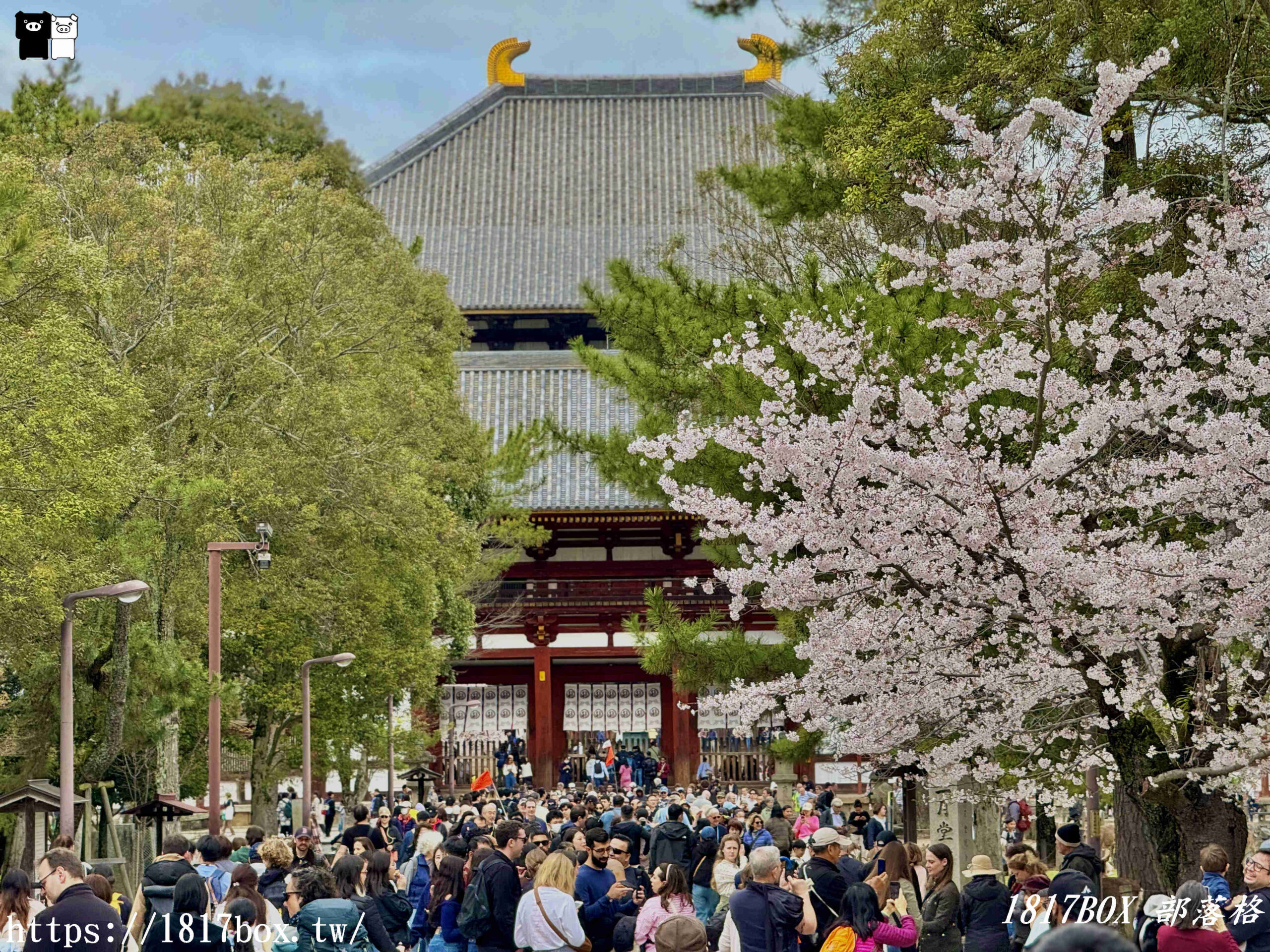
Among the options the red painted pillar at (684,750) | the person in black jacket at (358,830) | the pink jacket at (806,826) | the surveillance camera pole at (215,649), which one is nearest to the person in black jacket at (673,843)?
the person in black jacket at (358,830)

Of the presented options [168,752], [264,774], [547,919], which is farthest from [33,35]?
[264,774]

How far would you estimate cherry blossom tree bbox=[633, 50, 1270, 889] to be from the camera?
1052cm

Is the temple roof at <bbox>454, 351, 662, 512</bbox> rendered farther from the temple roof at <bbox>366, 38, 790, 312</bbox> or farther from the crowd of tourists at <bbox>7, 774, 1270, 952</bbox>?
the crowd of tourists at <bbox>7, 774, 1270, 952</bbox>

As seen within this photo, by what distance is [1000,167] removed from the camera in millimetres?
10242

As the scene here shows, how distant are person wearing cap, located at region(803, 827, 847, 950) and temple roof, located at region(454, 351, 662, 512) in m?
28.9

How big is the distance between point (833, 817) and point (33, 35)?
55.3ft

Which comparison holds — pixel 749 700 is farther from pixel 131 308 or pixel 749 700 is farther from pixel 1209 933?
pixel 131 308

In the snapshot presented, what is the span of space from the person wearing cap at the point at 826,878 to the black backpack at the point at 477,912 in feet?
6.40

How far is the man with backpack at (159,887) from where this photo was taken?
942 cm

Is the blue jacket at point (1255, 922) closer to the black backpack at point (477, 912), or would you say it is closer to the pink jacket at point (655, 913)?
the pink jacket at point (655, 913)

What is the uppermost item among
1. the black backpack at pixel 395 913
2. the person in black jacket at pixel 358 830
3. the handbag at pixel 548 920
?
the person in black jacket at pixel 358 830

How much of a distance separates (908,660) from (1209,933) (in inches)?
194

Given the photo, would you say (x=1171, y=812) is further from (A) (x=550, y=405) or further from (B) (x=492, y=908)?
(A) (x=550, y=405)

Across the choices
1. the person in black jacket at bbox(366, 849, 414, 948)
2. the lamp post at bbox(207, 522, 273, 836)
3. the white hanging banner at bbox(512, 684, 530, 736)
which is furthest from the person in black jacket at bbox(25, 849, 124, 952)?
the white hanging banner at bbox(512, 684, 530, 736)
